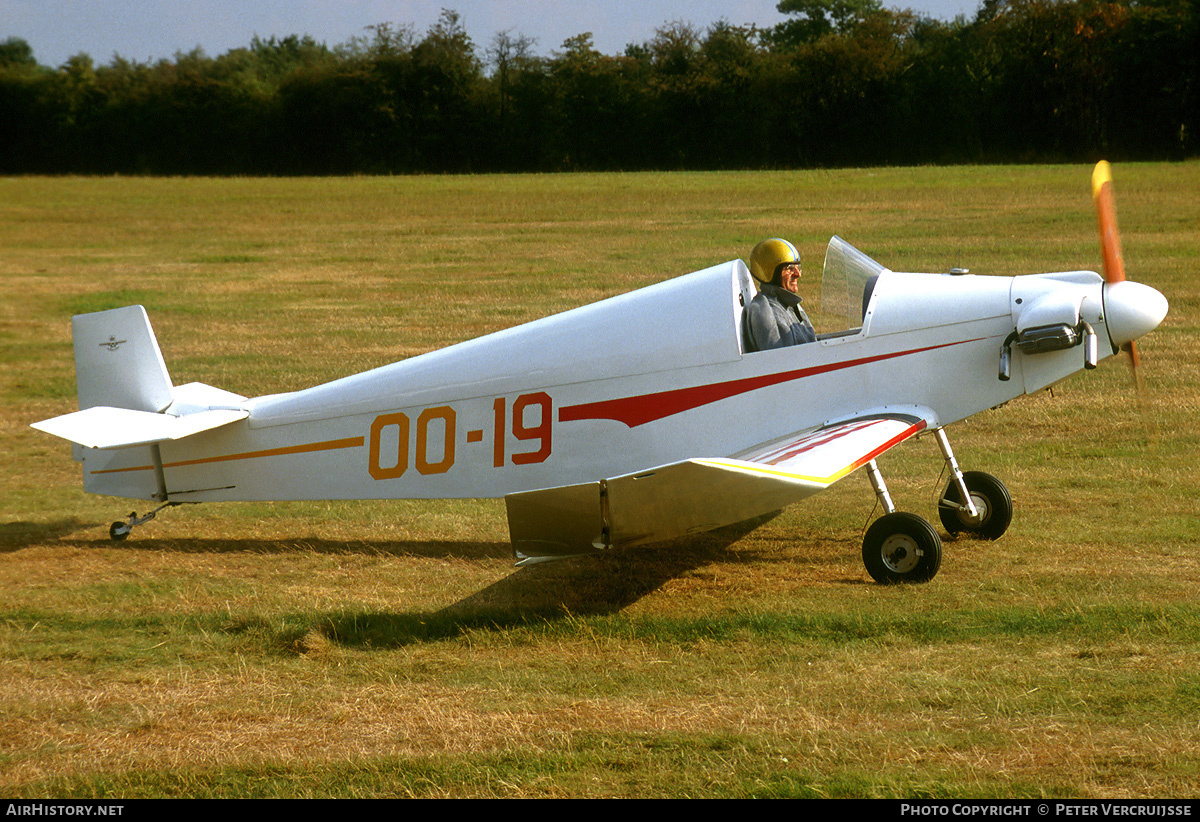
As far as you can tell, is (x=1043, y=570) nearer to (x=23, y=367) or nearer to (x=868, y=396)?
(x=868, y=396)

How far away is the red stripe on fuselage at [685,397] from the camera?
6.74 meters

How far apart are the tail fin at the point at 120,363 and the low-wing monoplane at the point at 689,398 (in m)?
0.26

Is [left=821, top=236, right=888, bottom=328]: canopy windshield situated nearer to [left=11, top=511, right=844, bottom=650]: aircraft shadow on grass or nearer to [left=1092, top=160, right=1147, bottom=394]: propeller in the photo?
[left=1092, top=160, right=1147, bottom=394]: propeller

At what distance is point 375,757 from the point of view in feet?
15.2

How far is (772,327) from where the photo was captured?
6754 millimetres

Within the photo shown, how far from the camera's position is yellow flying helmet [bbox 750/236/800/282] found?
6969mm

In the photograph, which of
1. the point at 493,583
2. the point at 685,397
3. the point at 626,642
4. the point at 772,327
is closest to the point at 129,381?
the point at 493,583

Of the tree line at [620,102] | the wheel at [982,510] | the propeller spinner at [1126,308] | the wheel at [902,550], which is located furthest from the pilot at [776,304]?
the tree line at [620,102]

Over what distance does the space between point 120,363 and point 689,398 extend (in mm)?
4099

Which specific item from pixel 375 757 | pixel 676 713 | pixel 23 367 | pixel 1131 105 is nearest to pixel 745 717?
pixel 676 713

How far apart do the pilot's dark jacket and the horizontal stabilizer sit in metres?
3.42
